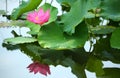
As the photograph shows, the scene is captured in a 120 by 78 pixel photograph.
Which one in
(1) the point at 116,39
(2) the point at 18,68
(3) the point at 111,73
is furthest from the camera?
(2) the point at 18,68

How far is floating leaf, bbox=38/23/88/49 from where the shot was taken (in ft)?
2.44

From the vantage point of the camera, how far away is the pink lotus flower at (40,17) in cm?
82

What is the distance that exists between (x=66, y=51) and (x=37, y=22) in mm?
116

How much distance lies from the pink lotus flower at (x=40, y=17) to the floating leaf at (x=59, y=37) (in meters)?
0.03

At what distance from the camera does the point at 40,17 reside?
829 mm

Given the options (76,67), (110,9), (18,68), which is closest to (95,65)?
(76,67)

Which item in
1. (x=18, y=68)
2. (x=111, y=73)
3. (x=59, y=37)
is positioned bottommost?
(x=18, y=68)

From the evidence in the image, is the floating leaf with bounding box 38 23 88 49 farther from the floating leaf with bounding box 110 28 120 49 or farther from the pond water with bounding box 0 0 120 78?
the pond water with bounding box 0 0 120 78

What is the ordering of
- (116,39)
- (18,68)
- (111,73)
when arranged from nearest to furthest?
(116,39) → (111,73) → (18,68)

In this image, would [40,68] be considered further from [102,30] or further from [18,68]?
[18,68]

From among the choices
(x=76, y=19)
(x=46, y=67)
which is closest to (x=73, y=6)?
(x=76, y=19)

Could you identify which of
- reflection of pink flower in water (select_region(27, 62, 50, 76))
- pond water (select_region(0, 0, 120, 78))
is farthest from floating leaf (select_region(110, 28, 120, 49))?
pond water (select_region(0, 0, 120, 78))

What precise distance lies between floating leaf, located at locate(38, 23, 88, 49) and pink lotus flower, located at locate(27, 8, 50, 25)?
3cm

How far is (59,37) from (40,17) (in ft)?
0.28
